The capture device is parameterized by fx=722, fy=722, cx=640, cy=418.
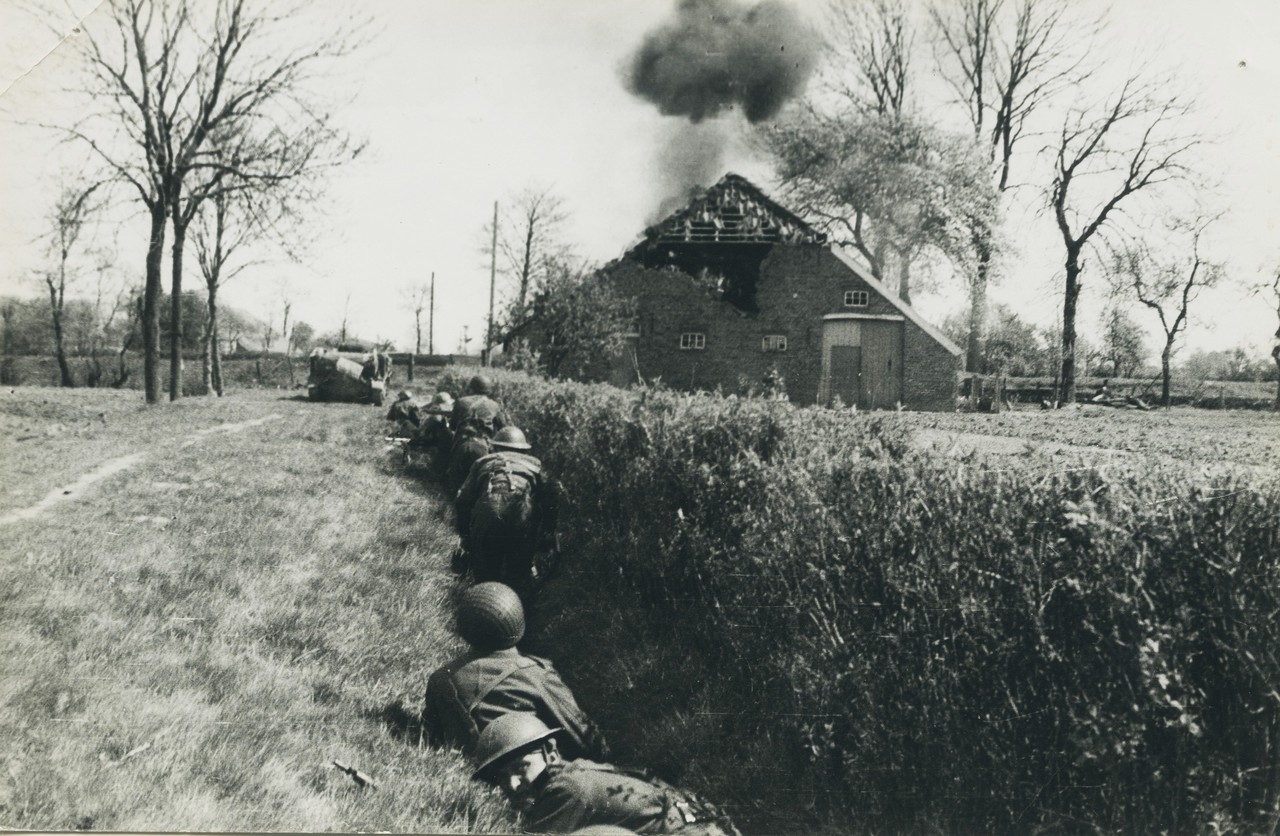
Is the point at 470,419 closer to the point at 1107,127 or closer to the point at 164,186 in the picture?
the point at 164,186

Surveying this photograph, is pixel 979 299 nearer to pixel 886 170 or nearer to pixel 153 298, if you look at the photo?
pixel 886 170

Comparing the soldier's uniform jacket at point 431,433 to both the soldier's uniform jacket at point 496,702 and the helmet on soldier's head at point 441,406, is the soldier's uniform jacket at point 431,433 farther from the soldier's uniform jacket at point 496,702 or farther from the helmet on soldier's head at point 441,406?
the soldier's uniform jacket at point 496,702

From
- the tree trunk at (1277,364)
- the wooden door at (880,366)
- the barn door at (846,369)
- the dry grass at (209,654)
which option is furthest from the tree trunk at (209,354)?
the tree trunk at (1277,364)

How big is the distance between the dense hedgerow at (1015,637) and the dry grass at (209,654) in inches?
61.3

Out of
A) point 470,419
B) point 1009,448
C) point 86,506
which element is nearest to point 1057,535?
point 1009,448

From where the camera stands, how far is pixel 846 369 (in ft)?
65.6

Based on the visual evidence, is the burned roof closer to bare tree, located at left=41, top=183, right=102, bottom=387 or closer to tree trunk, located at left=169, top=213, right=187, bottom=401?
bare tree, located at left=41, top=183, right=102, bottom=387

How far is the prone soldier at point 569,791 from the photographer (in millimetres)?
2896

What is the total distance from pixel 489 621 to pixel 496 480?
2146 millimetres

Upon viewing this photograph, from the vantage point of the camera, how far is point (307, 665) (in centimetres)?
420

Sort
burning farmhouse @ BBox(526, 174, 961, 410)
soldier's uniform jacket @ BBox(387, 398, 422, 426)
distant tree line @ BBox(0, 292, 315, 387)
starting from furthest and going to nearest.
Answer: burning farmhouse @ BBox(526, 174, 961, 410)
soldier's uniform jacket @ BBox(387, 398, 422, 426)
distant tree line @ BBox(0, 292, 315, 387)

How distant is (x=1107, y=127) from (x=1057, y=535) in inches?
113

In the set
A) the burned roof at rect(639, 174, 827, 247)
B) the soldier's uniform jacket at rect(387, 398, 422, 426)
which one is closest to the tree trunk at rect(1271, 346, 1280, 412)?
the burned roof at rect(639, 174, 827, 247)

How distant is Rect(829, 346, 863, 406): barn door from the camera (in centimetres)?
1891
